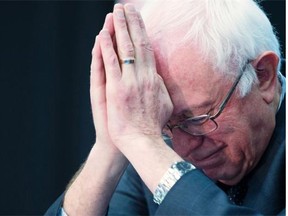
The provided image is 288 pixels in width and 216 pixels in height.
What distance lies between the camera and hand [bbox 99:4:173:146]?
1.38 m

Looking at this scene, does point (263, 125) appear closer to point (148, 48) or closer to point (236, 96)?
point (236, 96)

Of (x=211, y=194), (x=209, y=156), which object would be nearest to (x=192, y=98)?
(x=209, y=156)

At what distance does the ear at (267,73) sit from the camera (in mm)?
1509

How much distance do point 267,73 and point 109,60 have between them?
0.39 metres

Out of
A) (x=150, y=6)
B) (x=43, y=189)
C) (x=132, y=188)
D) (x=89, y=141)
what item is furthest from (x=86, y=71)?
(x=150, y=6)

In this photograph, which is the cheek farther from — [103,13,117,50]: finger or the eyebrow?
[103,13,117,50]: finger

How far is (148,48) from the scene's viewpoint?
143 cm

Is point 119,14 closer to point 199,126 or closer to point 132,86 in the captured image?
point 132,86

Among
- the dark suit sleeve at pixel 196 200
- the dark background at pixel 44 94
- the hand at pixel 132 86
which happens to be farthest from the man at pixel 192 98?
the dark background at pixel 44 94

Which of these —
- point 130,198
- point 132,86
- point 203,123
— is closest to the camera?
point 132,86

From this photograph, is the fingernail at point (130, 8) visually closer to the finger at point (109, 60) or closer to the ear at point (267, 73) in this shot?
the finger at point (109, 60)

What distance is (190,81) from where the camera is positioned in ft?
4.73

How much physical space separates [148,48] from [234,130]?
278mm

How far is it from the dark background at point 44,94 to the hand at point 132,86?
39.5 inches
